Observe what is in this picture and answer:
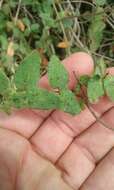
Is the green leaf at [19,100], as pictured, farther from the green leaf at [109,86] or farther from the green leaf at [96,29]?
the green leaf at [96,29]

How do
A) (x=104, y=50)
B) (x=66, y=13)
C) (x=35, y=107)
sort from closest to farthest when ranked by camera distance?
1. (x=35, y=107)
2. (x=66, y=13)
3. (x=104, y=50)

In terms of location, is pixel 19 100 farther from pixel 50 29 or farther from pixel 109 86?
pixel 50 29

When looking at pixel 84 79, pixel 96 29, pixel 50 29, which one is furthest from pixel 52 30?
pixel 84 79

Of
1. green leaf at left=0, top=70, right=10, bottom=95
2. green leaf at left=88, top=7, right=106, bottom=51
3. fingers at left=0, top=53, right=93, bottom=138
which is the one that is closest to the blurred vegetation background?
green leaf at left=88, top=7, right=106, bottom=51

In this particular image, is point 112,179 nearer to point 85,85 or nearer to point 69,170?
point 69,170

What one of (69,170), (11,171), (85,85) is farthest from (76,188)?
(85,85)

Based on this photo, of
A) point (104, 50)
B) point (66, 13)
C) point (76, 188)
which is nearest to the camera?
point (76, 188)
